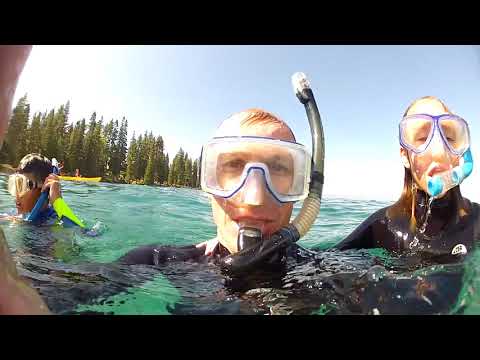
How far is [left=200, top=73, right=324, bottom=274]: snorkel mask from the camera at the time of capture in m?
1.76

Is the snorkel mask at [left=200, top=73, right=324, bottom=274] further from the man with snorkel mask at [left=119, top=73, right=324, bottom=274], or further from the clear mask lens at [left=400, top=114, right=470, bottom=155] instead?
the clear mask lens at [left=400, top=114, right=470, bottom=155]

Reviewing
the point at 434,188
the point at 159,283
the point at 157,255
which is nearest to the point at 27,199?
the point at 157,255

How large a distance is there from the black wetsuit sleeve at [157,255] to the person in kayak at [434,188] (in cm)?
125

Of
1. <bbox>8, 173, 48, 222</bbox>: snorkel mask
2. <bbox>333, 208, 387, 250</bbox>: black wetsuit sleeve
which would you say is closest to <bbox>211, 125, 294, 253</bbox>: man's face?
<bbox>333, 208, 387, 250</bbox>: black wetsuit sleeve

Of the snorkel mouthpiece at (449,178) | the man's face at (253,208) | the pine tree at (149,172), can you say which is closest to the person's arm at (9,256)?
the man's face at (253,208)

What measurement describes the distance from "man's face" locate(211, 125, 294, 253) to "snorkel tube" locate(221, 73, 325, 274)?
101 mm

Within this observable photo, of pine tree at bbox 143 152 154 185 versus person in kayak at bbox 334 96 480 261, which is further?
pine tree at bbox 143 152 154 185

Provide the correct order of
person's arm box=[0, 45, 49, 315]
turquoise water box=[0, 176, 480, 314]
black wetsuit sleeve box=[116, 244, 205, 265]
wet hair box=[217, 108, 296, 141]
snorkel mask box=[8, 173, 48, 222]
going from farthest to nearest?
snorkel mask box=[8, 173, 48, 222]
black wetsuit sleeve box=[116, 244, 205, 265]
wet hair box=[217, 108, 296, 141]
turquoise water box=[0, 176, 480, 314]
person's arm box=[0, 45, 49, 315]

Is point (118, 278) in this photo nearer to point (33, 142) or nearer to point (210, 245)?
point (210, 245)

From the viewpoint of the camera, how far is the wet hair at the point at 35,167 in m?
3.91

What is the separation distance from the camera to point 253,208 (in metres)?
1.83

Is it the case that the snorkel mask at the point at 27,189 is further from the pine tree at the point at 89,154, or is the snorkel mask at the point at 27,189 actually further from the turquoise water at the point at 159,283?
the pine tree at the point at 89,154

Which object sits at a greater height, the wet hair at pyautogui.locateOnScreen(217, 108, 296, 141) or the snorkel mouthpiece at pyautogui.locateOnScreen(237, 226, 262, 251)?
the wet hair at pyautogui.locateOnScreen(217, 108, 296, 141)
